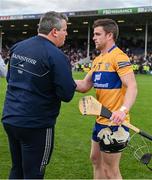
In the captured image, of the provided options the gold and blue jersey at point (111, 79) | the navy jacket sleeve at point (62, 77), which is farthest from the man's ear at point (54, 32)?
the gold and blue jersey at point (111, 79)

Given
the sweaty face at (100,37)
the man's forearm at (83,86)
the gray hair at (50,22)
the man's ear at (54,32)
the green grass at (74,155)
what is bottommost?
the green grass at (74,155)

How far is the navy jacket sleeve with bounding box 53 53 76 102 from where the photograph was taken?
4152 millimetres

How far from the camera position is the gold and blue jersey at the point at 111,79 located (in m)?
4.99

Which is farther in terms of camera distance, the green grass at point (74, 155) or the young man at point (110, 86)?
the green grass at point (74, 155)

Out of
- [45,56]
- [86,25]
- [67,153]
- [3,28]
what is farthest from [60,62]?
[3,28]

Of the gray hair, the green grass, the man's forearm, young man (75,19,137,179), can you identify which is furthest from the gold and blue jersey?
the green grass

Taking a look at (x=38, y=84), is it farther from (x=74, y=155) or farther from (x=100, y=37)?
(x=74, y=155)

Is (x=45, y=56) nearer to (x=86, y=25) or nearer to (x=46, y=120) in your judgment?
(x=46, y=120)

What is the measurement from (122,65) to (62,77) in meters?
0.96

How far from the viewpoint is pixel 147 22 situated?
5841 centimetres

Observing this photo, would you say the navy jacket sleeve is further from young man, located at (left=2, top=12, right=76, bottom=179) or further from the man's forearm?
the man's forearm

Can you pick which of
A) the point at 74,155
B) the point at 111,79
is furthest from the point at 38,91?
the point at 74,155

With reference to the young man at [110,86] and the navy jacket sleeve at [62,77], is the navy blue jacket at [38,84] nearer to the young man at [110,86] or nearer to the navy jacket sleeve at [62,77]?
the navy jacket sleeve at [62,77]

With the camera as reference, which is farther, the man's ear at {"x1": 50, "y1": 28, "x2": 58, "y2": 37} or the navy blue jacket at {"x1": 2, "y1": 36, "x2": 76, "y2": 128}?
the man's ear at {"x1": 50, "y1": 28, "x2": 58, "y2": 37}
